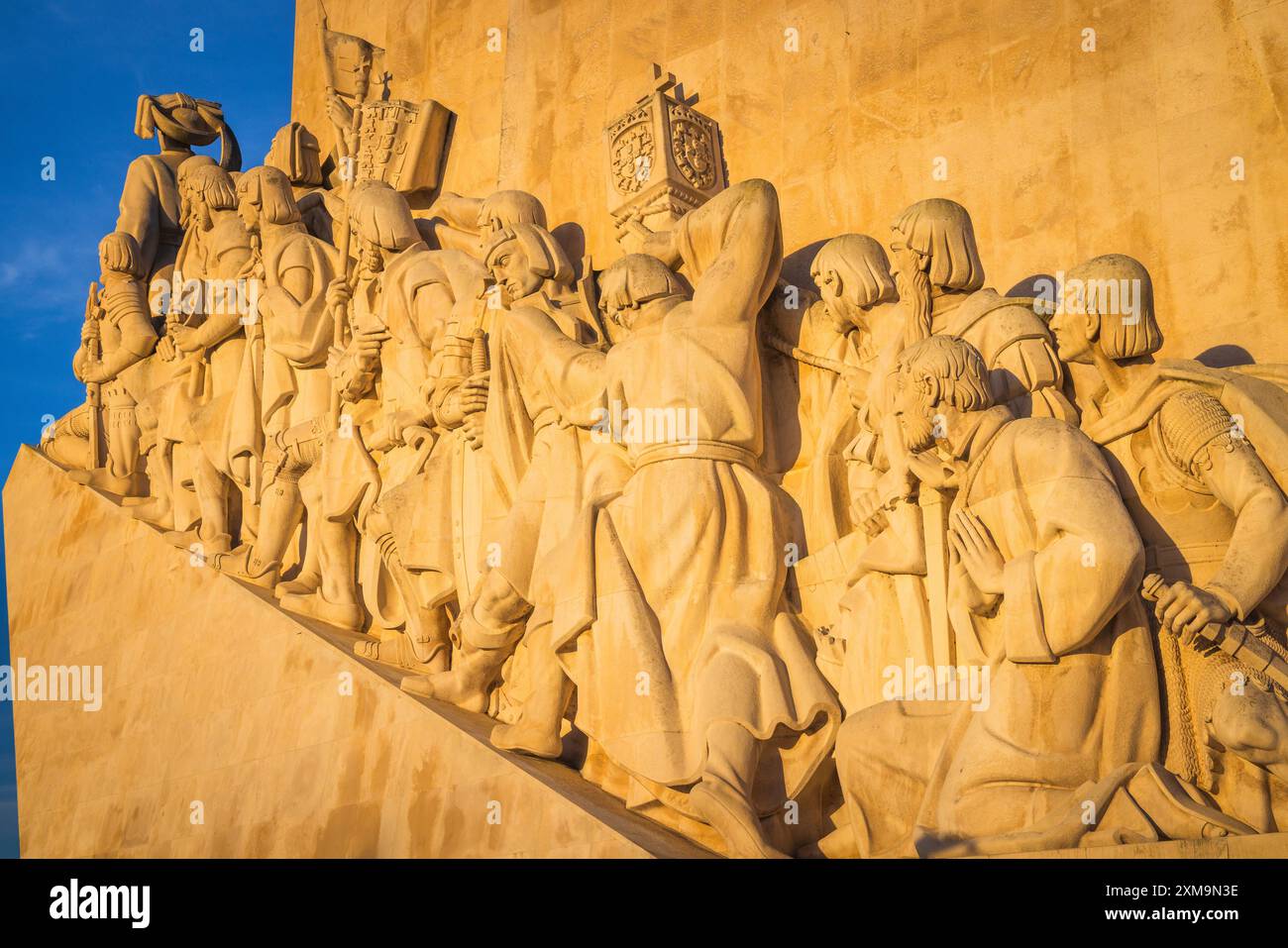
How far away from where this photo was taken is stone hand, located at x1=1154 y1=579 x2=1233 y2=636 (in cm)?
581

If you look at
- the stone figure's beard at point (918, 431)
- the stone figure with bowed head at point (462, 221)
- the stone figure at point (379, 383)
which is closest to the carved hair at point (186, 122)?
the stone figure with bowed head at point (462, 221)

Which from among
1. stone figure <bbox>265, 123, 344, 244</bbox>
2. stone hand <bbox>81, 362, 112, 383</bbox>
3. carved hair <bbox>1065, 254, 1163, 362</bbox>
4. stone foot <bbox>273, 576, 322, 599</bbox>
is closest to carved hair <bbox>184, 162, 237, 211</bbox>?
stone figure <bbox>265, 123, 344, 244</bbox>

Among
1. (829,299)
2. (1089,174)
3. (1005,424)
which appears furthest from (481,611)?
(1089,174)

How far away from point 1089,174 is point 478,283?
3.20 meters

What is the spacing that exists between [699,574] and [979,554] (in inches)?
56.7

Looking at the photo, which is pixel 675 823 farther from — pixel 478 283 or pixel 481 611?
pixel 478 283

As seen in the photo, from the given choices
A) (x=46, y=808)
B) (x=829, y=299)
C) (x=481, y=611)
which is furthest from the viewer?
(x=46, y=808)

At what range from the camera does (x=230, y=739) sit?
9180 millimetres

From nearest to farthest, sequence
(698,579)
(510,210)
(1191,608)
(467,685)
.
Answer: (1191,608) < (698,579) < (467,685) < (510,210)

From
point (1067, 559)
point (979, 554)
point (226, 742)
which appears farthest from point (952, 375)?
point (226, 742)

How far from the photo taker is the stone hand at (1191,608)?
581 centimetres

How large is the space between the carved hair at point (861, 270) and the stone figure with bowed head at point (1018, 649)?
105 cm

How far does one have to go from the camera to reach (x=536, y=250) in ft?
28.6

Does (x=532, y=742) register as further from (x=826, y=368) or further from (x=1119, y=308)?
(x=1119, y=308)
